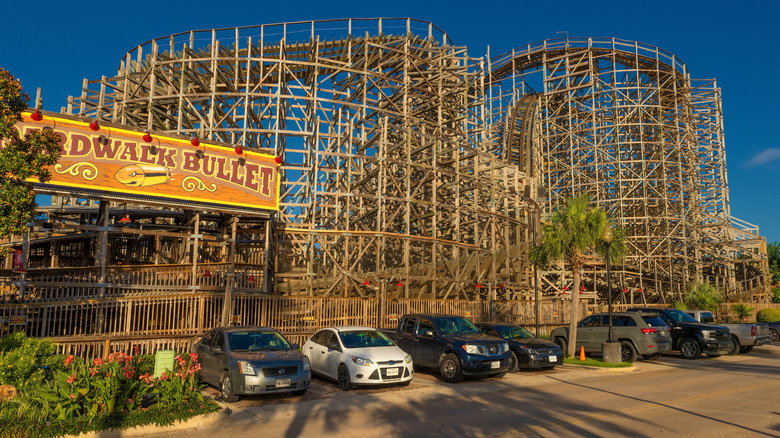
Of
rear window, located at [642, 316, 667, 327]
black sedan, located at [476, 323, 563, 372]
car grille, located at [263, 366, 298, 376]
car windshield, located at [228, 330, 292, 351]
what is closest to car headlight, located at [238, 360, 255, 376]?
car grille, located at [263, 366, 298, 376]

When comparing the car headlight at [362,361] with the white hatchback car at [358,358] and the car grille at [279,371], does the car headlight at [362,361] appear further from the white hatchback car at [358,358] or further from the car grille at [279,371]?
the car grille at [279,371]

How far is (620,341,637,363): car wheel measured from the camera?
17828mm

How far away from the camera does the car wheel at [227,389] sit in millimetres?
10656

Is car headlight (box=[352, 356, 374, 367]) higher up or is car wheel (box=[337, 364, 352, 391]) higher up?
car headlight (box=[352, 356, 374, 367])

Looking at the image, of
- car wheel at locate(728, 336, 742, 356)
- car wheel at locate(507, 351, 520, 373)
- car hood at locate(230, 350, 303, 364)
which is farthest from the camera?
car wheel at locate(728, 336, 742, 356)

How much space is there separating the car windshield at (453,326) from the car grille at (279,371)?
4.84 m

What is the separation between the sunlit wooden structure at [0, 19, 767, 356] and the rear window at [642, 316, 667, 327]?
6.35m

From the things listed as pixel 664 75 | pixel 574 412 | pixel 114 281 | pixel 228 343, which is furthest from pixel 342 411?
pixel 664 75

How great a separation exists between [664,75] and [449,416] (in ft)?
151

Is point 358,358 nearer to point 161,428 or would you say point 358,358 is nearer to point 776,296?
point 161,428

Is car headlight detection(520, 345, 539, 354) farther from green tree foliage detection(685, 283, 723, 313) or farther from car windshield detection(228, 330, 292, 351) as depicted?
green tree foliage detection(685, 283, 723, 313)

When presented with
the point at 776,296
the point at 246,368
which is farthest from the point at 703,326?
the point at 776,296

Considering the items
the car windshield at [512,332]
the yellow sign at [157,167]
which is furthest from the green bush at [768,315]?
the yellow sign at [157,167]

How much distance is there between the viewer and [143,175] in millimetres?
17234
